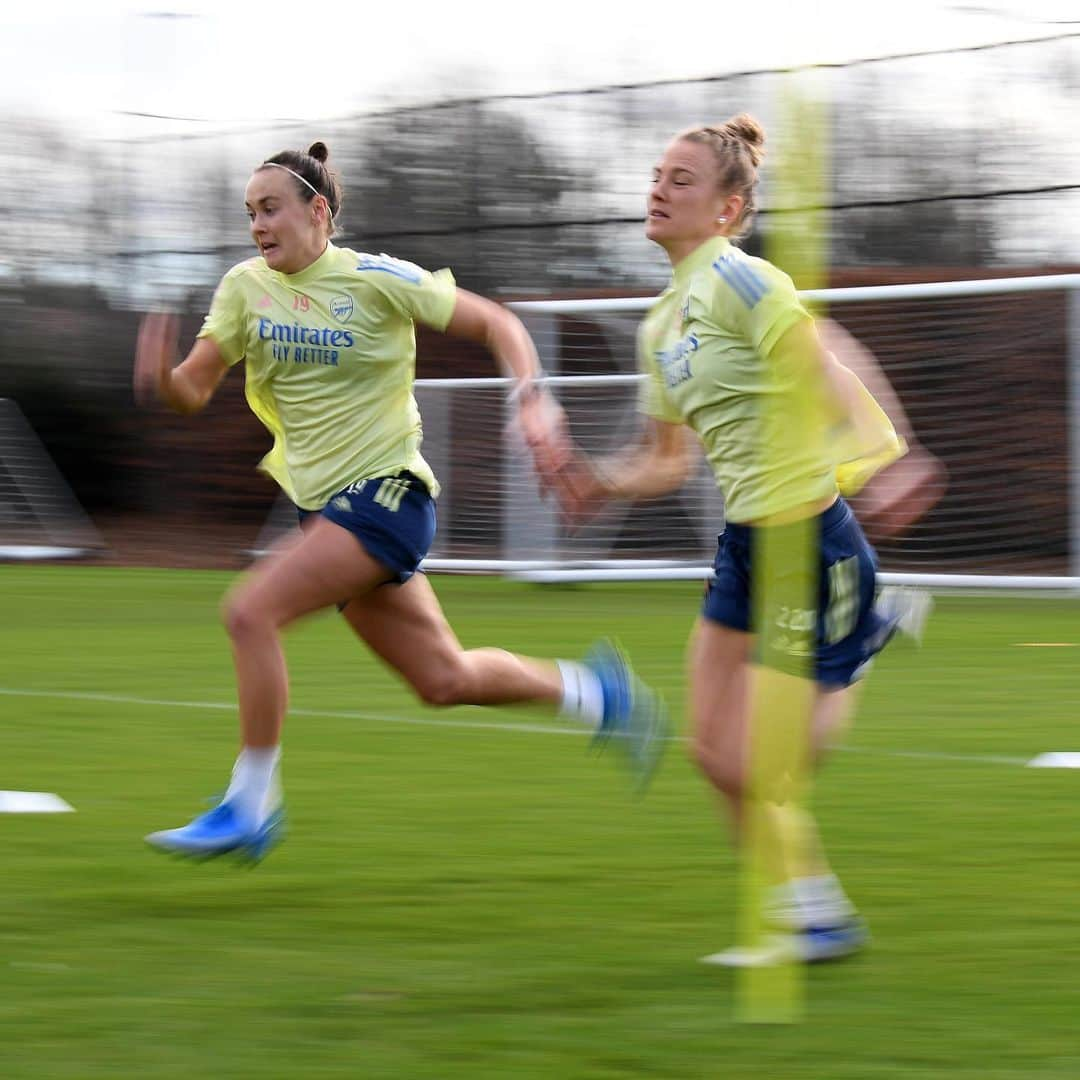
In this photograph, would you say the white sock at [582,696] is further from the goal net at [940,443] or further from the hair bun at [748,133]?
the goal net at [940,443]

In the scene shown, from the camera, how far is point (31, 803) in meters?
6.18

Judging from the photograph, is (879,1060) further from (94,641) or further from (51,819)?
(94,641)

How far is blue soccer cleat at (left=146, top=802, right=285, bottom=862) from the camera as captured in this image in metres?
5.08

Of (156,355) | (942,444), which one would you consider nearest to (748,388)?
(156,355)

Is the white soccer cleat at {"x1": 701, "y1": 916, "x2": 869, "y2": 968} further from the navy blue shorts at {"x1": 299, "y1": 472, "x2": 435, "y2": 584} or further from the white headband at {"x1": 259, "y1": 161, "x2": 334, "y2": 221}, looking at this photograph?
the white headband at {"x1": 259, "y1": 161, "x2": 334, "y2": 221}

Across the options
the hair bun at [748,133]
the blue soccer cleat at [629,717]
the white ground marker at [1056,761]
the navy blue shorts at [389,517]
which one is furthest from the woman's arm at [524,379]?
the white ground marker at [1056,761]

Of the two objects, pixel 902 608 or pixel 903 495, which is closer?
pixel 903 495

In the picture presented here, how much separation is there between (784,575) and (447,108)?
55.9 ft

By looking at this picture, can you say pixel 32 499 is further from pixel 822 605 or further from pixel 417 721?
pixel 822 605

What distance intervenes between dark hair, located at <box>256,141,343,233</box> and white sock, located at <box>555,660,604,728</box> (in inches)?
54.2

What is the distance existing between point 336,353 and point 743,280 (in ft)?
4.88

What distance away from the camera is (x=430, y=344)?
22.0 meters

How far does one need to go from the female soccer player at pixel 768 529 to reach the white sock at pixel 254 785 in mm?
1284

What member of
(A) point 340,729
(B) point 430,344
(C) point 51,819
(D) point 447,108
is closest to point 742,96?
(D) point 447,108
